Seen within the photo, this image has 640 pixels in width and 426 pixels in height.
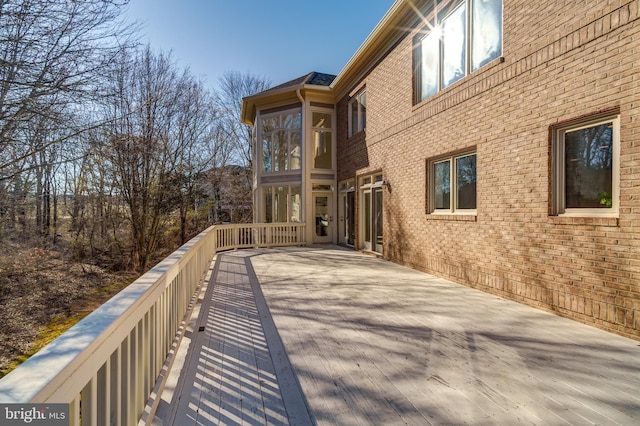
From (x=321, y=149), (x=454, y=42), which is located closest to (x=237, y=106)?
(x=321, y=149)

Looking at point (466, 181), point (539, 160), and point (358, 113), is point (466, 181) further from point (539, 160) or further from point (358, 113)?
point (358, 113)

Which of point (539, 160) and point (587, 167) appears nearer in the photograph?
point (587, 167)

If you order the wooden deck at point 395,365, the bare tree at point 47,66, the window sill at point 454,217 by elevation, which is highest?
the bare tree at point 47,66

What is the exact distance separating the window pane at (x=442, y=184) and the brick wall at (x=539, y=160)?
247 mm

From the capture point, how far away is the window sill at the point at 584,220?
3.55 meters

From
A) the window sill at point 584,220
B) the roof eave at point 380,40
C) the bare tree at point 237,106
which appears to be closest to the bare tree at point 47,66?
the roof eave at point 380,40

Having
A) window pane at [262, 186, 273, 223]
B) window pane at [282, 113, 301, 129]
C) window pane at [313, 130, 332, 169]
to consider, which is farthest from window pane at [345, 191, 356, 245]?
window pane at [282, 113, 301, 129]

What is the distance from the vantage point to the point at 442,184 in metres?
6.59

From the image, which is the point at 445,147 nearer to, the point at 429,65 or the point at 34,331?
the point at 429,65

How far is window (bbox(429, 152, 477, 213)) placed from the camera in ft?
19.1

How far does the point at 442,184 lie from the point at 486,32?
265cm

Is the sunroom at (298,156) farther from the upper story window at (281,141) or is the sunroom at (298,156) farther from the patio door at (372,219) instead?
the patio door at (372,219)

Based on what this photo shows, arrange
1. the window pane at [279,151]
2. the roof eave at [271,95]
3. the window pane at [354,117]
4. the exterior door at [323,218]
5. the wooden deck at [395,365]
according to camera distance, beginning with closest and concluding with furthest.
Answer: the wooden deck at [395,365] → the window pane at [354,117] → the roof eave at [271,95] → the exterior door at [323,218] → the window pane at [279,151]

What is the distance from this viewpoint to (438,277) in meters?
6.43
